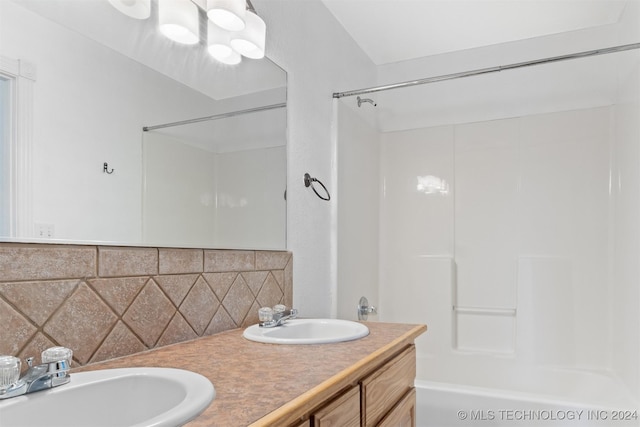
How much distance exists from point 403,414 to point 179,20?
138 cm

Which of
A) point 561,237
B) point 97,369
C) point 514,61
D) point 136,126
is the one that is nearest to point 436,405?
point 561,237

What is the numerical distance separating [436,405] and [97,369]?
64.8 inches

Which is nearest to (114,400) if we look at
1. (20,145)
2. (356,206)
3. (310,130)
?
(20,145)

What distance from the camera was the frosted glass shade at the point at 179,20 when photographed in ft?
4.03

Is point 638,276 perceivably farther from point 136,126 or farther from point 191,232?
point 136,126

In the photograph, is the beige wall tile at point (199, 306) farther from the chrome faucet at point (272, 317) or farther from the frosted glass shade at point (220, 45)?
the frosted glass shade at point (220, 45)

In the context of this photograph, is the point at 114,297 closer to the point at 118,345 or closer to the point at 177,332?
the point at 118,345

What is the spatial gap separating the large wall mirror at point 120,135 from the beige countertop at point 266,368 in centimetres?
29

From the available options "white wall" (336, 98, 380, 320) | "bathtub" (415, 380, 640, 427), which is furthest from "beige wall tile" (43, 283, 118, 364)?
"bathtub" (415, 380, 640, 427)

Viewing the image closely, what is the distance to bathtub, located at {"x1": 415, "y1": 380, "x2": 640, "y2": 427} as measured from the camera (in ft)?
6.02

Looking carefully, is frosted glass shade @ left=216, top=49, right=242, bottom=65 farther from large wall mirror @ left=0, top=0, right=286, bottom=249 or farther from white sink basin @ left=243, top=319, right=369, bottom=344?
white sink basin @ left=243, top=319, right=369, bottom=344

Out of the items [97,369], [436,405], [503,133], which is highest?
[503,133]

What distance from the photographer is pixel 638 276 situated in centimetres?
216

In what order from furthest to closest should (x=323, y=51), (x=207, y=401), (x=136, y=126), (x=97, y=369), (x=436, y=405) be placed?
(x=323, y=51), (x=436, y=405), (x=136, y=126), (x=97, y=369), (x=207, y=401)
